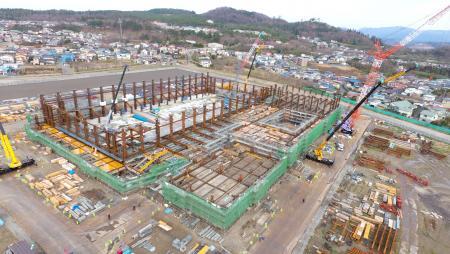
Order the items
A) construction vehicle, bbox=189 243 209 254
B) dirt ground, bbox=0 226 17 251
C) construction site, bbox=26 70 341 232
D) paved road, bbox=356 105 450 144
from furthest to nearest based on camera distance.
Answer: paved road, bbox=356 105 450 144 < construction site, bbox=26 70 341 232 < construction vehicle, bbox=189 243 209 254 < dirt ground, bbox=0 226 17 251

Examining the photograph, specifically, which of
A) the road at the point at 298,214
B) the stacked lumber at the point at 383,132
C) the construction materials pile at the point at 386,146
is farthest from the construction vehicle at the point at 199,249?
the stacked lumber at the point at 383,132

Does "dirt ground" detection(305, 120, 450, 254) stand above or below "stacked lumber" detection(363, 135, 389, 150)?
below

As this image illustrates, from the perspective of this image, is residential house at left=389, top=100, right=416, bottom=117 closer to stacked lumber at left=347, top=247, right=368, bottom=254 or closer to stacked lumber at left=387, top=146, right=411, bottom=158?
stacked lumber at left=387, top=146, right=411, bottom=158

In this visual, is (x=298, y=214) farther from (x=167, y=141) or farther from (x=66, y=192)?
(x=66, y=192)

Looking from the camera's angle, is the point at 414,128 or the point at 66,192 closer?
the point at 66,192

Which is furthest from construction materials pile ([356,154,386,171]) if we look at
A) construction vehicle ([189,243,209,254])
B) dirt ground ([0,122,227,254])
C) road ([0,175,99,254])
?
road ([0,175,99,254])

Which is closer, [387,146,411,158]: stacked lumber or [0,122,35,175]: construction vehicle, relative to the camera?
[0,122,35,175]: construction vehicle

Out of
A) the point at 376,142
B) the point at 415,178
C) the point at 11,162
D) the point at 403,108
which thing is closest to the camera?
the point at 11,162

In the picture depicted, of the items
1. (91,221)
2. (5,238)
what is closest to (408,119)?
(91,221)
